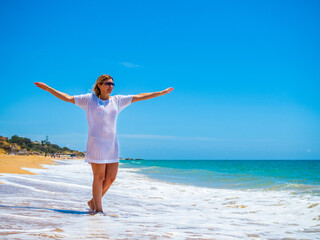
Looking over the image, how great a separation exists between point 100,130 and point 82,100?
0.52 meters

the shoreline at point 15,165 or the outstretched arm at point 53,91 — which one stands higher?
the outstretched arm at point 53,91

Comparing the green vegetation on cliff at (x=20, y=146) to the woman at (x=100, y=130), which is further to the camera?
the green vegetation on cliff at (x=20, y=146)

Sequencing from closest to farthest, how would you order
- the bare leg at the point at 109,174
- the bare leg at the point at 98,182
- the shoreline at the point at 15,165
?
the bare leg at the point at 98,182, the bare leg at the point at 109,174, the shoreline at the point at 15,165

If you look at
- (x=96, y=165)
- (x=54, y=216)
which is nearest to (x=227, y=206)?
(x=96, y=165)

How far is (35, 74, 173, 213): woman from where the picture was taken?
4145 millimetres

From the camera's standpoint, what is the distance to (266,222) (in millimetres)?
4535

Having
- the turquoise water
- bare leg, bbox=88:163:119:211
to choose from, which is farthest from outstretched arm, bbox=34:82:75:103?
the turquoise water

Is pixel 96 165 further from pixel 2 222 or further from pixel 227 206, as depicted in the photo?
pixel 227 206

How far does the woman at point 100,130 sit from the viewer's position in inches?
163

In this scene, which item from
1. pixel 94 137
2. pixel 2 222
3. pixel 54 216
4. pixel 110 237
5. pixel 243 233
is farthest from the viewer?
pixel 94 137

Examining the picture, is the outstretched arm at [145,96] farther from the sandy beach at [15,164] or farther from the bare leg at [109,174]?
the sandy beach at [15,164]

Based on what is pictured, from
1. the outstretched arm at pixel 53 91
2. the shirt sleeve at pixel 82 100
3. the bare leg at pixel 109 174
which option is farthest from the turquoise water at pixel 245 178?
the outstretched arm at pixel 53 91

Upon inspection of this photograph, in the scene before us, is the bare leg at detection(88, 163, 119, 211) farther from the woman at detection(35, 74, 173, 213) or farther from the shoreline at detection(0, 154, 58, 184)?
the shoreline at detection(0, 154, 58, 184)

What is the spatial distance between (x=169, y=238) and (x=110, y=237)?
61 cm
